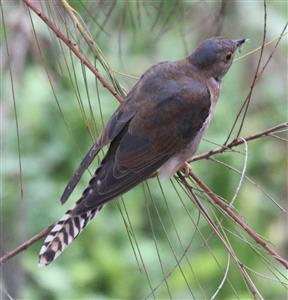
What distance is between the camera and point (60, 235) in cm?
244

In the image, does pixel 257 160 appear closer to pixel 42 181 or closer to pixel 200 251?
pixel 200 251

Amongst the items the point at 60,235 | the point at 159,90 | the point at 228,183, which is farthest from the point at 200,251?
the point at 60,235

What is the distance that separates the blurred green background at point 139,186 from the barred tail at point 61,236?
3.59 feet

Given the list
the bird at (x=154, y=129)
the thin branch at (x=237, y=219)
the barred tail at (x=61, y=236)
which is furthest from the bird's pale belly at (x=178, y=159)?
the thin branch at (x=237, y=219)

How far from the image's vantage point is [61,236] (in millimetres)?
2441

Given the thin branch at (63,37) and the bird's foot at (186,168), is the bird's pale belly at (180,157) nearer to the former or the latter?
the bird's foot at (186,168)

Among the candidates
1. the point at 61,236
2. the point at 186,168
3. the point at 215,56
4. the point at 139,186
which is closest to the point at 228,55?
the point at 215,56

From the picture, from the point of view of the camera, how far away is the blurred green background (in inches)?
160

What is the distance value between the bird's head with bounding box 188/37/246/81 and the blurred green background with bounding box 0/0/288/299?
1.41 ft

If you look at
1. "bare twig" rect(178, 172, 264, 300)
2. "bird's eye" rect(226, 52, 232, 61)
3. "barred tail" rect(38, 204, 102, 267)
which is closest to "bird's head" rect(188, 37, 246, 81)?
"bird's eye" rect(226, 52, 232, 61)

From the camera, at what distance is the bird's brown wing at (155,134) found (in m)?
2.85

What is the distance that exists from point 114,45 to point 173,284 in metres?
1.87

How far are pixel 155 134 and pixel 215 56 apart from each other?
18.2 inches

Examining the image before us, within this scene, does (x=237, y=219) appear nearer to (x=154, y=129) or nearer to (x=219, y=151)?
(x=219, y=151)
